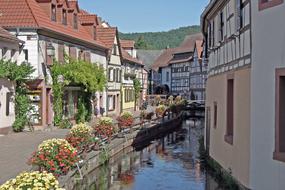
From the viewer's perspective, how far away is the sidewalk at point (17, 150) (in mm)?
16406

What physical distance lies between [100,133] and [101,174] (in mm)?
5285

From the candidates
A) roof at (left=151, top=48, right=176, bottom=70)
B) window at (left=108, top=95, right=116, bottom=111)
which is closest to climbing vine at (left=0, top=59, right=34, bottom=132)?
window at (left=108, top=95, right=116, bottom=111)

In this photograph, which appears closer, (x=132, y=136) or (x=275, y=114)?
(x=275, y=114)

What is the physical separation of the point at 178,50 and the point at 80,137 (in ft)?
235

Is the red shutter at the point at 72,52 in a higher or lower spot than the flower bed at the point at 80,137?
higher

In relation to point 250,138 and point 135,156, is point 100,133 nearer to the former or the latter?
point 135,156

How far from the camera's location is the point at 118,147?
85.8 feet

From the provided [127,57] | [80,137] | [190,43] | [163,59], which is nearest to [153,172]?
[80,137]

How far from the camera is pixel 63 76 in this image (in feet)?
106

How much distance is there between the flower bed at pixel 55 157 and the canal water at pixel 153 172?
1579 millimetres

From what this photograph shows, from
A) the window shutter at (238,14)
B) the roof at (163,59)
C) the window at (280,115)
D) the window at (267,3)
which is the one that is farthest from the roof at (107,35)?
the roof at (163,59)

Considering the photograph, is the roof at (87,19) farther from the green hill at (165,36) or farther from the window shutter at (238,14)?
the green hill at (165,36)

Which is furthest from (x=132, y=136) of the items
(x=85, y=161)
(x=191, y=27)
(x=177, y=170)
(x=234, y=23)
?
(x=191, y=27)

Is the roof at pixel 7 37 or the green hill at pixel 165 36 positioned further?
the green hill at pixel 165 36
